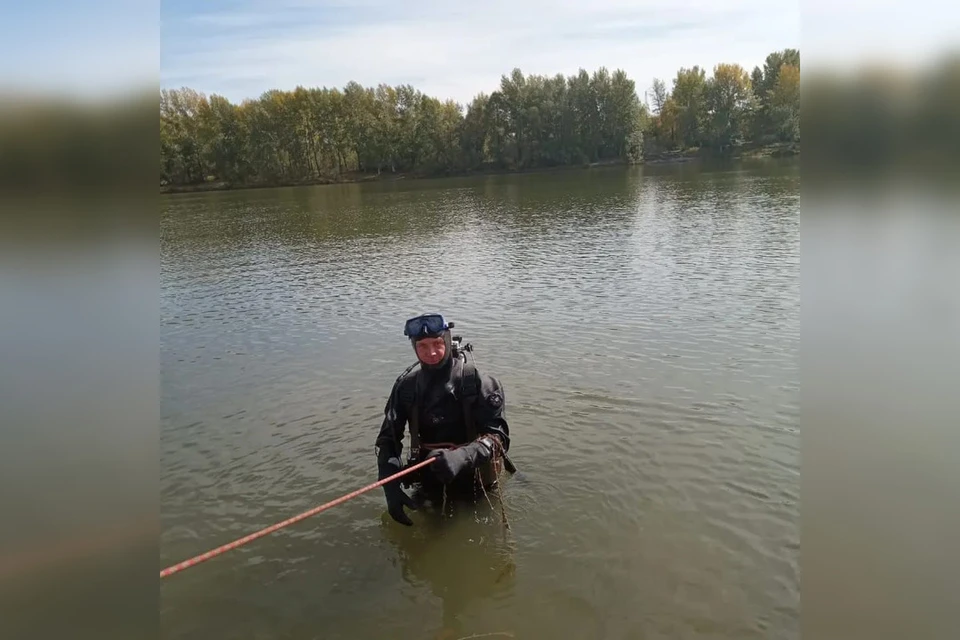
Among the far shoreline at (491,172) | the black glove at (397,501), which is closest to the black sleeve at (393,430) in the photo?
the black glove at (397,501)

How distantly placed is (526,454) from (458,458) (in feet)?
9.31

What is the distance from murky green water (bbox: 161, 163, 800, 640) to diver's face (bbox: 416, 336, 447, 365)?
6.33 feet

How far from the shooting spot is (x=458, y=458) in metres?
6.65

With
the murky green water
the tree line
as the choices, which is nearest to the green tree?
the tree line

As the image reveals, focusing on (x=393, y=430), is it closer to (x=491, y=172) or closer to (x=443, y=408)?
(x=443, y=408)

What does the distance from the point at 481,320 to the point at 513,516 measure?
10.1 m

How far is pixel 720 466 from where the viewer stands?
27.8ft

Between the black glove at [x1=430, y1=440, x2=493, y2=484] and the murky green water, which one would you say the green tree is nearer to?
the murky green water

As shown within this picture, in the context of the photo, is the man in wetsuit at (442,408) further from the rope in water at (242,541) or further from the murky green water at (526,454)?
the murky green water at (526,454)
